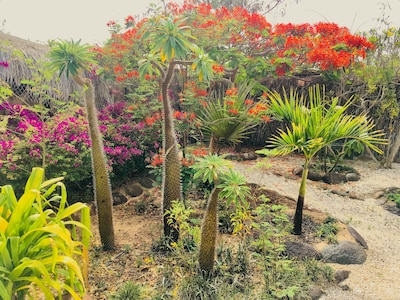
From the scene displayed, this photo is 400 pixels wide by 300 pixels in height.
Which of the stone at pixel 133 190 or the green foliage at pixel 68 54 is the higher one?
the green foliage at pixel 68 54

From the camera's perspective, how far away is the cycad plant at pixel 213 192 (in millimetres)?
2377

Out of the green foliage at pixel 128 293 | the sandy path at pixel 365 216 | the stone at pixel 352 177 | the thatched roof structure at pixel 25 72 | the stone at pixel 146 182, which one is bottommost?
the sandy path at pixel 365 216

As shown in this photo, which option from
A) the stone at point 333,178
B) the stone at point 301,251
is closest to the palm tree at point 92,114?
the stone at point 301,251

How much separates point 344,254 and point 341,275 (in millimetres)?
360

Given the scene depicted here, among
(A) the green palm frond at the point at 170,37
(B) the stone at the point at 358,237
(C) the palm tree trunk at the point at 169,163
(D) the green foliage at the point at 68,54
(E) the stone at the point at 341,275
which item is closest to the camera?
(A) the green palm frond at the point at 170,37

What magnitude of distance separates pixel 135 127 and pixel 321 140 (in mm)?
2811

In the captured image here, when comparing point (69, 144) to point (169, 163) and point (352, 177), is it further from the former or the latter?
point (352, 177)

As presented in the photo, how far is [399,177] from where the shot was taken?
603cm

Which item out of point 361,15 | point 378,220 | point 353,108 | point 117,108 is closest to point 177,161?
point 117,108

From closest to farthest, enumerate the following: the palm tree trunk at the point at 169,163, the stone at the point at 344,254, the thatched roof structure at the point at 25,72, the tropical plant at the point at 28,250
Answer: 1. the tropical plant at the point at 28,250
2. the palm tree trunk at the point at 169,163
3. the stone at the point at 344,254
4. the thatched roof structure at the point at 25,72

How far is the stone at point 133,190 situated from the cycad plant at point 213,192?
253 cm

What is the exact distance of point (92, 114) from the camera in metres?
2.97

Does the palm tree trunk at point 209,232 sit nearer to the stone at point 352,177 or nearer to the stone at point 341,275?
the stone at point 341,275

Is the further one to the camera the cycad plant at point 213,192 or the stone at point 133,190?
the stone at point 133,190
